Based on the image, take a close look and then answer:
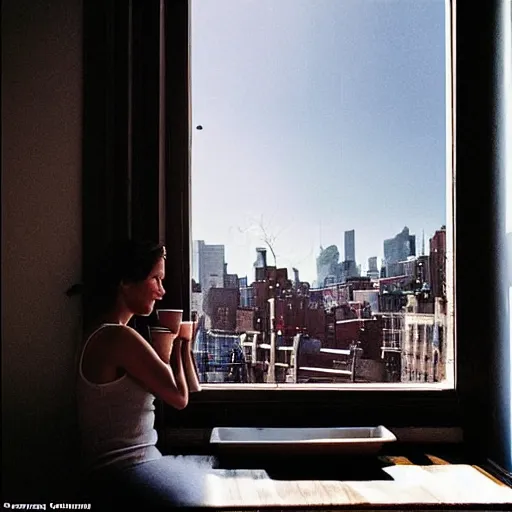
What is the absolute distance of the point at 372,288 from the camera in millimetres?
1742

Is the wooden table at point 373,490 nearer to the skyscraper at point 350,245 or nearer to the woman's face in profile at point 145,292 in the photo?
the woman's face in profile at point 145,292

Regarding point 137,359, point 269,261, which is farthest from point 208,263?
point 137,359

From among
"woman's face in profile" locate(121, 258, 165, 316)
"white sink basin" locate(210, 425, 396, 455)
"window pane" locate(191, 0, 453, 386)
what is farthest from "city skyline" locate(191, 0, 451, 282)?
"white sink basin" locate(210, 425, 396, 455)

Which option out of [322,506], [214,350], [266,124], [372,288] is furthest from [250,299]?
[322,506]

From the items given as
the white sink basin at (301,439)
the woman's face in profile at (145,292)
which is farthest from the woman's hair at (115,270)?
the white sink basin at (301,439)

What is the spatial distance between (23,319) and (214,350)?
1.35ft

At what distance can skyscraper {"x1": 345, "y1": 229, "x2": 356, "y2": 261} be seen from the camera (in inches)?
68.5

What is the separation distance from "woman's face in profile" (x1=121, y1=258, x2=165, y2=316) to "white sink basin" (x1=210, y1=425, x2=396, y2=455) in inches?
11.9

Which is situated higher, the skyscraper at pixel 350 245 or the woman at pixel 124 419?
the skyscraper at pixel 350 245

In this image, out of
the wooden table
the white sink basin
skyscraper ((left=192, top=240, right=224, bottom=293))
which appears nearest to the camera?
the wooden table

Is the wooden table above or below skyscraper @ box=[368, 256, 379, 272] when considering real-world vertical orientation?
below

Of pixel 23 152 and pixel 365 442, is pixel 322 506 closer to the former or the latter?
pixel 365 442

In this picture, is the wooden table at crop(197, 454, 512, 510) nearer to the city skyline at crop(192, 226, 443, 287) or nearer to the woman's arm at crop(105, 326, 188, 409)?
the woman's arm at crop(105, 326, 188, 409)

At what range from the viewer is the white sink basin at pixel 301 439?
1.54 metres
